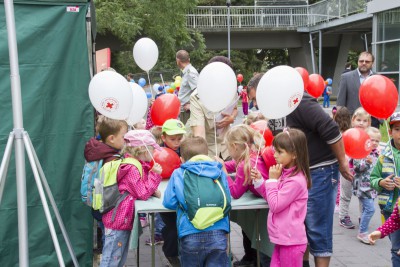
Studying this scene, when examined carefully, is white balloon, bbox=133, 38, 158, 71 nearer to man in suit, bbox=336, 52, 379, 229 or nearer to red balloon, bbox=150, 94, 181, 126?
red balloon, bbox=150, 94, 181, 126

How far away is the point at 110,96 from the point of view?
4.11m

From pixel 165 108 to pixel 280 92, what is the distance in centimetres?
196

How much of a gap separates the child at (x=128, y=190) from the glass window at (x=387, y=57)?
17649 mm

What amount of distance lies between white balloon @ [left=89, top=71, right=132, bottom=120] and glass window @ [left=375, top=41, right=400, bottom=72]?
17.6 metres

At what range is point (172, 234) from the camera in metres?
4.58

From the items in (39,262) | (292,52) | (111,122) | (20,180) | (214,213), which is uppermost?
(292,52)

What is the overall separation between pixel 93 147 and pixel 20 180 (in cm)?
101

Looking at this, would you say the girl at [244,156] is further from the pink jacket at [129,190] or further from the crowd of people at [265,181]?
the pink jacket at [129,190]

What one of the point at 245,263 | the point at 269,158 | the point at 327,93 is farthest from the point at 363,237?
the point at 327,93

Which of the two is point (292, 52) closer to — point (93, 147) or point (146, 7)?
point (146, 7)

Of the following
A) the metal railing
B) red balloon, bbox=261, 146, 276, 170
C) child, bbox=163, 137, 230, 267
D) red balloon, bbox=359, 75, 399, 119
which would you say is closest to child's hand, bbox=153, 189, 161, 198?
child, bbox=163, 137, 230, 267

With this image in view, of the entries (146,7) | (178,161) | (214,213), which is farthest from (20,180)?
(146,7)

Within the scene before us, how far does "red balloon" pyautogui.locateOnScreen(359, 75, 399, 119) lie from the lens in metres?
4.36

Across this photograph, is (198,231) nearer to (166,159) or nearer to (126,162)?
(126,162)
